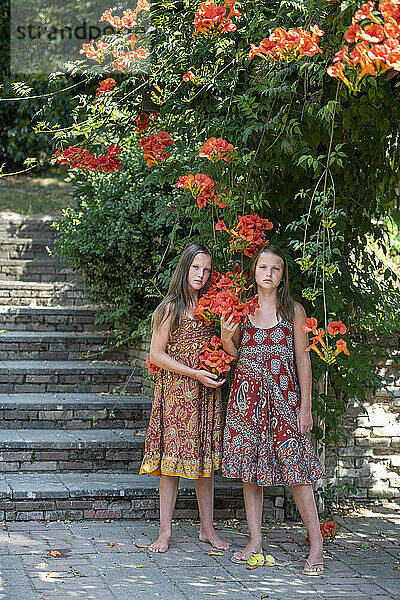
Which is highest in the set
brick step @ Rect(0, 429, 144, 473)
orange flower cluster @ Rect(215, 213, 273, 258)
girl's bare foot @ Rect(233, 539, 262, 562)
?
orange flower cluster @ Rect(215, 213, 273, 258)

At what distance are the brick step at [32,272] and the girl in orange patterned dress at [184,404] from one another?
4769 mm

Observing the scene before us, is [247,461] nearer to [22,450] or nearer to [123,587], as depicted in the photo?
[123,587]

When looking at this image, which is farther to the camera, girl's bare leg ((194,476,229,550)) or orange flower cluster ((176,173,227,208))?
girl's bare leg ((194,476,229,550))

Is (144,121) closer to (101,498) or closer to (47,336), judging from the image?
(101,498)

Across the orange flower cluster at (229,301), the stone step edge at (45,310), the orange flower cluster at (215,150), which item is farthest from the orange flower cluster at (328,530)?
the stone step edge at (45,310)

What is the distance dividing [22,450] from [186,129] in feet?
7.60

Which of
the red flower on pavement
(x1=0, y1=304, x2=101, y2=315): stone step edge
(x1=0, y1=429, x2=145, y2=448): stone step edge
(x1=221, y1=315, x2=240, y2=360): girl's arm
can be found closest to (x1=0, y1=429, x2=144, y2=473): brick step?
(x1=0, y1=429, x2=145, y2=448): stone step edge

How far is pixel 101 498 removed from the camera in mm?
4633

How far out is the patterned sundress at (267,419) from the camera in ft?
12.7

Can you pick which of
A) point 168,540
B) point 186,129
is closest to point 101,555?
point 168,540

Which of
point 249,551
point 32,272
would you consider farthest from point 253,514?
point 32,272

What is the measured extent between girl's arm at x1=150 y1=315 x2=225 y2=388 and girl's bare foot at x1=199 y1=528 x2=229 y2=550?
0.83 meters

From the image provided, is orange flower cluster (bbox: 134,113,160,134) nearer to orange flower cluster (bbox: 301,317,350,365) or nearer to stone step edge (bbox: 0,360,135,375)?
orange flower cluster (bbox: 301,317,350,365)

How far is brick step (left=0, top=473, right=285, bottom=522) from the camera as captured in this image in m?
4.49
